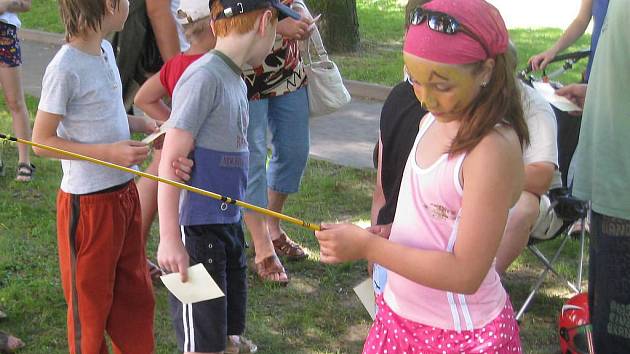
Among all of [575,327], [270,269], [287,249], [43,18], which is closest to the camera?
[575,327]

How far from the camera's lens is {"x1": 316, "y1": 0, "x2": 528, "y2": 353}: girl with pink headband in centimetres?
211

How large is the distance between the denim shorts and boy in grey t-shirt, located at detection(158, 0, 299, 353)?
1.35m

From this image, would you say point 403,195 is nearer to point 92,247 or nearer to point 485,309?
point 485,309

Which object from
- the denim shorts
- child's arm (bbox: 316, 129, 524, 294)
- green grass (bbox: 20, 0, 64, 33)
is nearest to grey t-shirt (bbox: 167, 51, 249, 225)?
child's arm (bbox: 316, 129, 524, 294)

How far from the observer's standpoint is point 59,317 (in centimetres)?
432

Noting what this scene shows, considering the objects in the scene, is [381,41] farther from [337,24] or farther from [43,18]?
[43,18]

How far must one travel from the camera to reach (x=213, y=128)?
3.11 meters

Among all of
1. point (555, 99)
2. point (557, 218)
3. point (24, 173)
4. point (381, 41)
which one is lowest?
point (381, 41)

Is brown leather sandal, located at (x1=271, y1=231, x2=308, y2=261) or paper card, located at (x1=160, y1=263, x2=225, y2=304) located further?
brown leather sandal, located at (x1=271, y1=231, x2=308, y2=261)

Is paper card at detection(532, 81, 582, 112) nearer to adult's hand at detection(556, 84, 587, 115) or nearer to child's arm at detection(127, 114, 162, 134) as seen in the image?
adult's hand at detection(556, 84, 587, 115)

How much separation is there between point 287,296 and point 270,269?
0.20 metres

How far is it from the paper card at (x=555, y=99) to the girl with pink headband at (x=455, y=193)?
5.33ft

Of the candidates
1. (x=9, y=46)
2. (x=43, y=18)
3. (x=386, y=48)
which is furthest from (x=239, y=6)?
(x=43, y=18)

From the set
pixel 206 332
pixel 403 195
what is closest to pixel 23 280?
pixel 206 332
